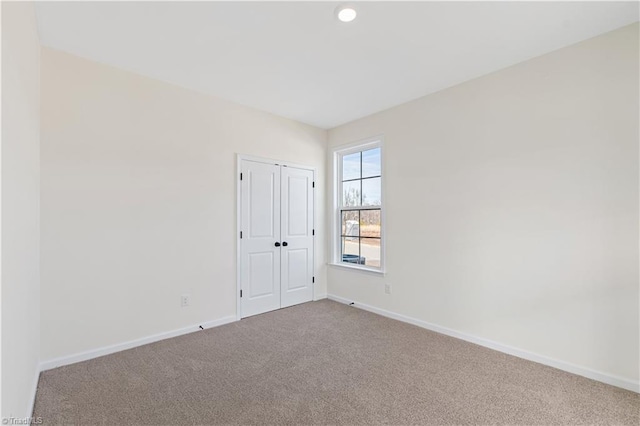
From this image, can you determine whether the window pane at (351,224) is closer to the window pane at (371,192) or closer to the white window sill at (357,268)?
→ the window pane at (371,192)

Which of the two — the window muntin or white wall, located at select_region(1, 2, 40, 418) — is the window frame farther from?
white wall, located at select_region(1, 2, 40, 418)

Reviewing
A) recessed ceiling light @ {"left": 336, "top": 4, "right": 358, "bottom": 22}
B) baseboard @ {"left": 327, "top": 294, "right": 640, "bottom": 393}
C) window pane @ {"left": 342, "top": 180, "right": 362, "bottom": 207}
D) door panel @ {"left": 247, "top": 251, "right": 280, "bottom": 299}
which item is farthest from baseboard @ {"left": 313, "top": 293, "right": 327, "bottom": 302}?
recessed ceiling light @ {"left": 336, "top": 4, "right": 358, "bottom": 22}

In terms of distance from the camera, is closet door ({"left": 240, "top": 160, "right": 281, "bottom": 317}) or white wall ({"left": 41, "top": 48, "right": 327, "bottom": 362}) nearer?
white wall ({"left": 41, "top": 48, "right": 327, "bottom": 362})

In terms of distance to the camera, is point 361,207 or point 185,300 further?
point 361,207

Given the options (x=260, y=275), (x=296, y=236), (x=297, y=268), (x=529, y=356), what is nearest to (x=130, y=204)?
(x=260, y=275)

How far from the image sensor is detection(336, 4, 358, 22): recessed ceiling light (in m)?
2.04

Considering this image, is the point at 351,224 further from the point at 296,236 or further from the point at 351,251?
the point at 296,236

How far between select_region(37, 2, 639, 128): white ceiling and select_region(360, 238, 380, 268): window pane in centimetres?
199

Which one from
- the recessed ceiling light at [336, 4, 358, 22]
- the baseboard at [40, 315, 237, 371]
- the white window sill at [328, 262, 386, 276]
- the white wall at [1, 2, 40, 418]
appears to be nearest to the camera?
A: the white wall at [1, 2, 40, 418]

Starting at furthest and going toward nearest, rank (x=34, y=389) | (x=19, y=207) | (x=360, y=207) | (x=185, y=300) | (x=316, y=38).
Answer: (x=360, y=207)
(x=185, y=300)
(x=316, y=38)
(x=34, y=389)
(x=19, y=207)

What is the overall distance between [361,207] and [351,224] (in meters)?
0.34

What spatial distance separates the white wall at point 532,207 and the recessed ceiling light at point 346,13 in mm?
1629

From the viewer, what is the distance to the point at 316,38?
237cm

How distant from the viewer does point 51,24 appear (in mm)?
2201
